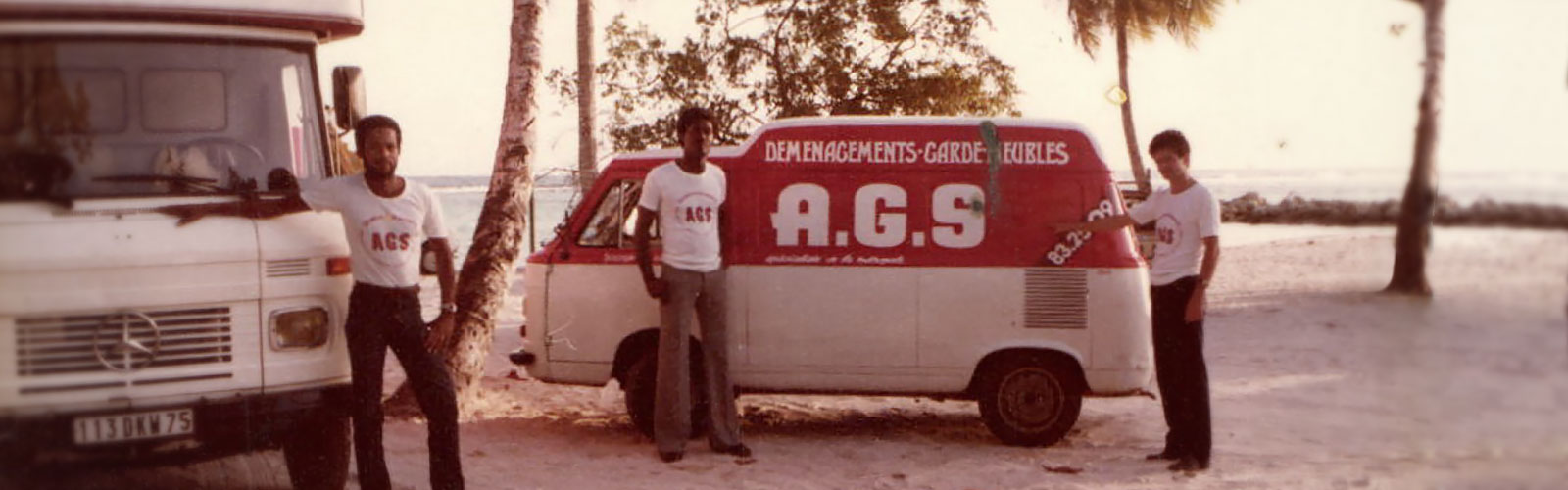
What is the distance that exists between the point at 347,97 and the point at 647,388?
2.54 metres

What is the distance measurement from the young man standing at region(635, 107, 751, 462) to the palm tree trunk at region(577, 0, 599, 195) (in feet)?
21.1

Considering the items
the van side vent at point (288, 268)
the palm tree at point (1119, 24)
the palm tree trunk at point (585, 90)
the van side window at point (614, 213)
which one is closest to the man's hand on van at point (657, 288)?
the van side window at point (614, 213)

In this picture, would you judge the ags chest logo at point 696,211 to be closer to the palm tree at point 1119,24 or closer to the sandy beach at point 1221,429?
the sandy beach at point 1221,429

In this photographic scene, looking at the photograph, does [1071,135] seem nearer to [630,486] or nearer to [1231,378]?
[630,486]

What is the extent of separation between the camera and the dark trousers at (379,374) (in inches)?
241

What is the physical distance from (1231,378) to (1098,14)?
867 inches

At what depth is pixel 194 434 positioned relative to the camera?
563 centimetres

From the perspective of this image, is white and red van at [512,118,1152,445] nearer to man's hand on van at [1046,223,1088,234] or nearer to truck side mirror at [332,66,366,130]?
man's hand on van at [1046,223,1088,234]

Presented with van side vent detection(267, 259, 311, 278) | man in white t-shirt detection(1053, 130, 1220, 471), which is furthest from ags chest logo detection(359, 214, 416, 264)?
man in white t-shirt detection(1053, 130, 1220, 471)

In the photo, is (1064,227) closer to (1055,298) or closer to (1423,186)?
(1055,298)

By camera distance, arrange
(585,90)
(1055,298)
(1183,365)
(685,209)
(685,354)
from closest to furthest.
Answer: (1183,365) → (685,209) → (685,354) → (1055,298) → (585,90)

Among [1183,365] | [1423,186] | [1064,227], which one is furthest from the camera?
[1064,227]

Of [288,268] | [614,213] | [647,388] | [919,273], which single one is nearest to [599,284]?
[614,213]

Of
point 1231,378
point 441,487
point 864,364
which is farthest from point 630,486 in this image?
point 1231,378
